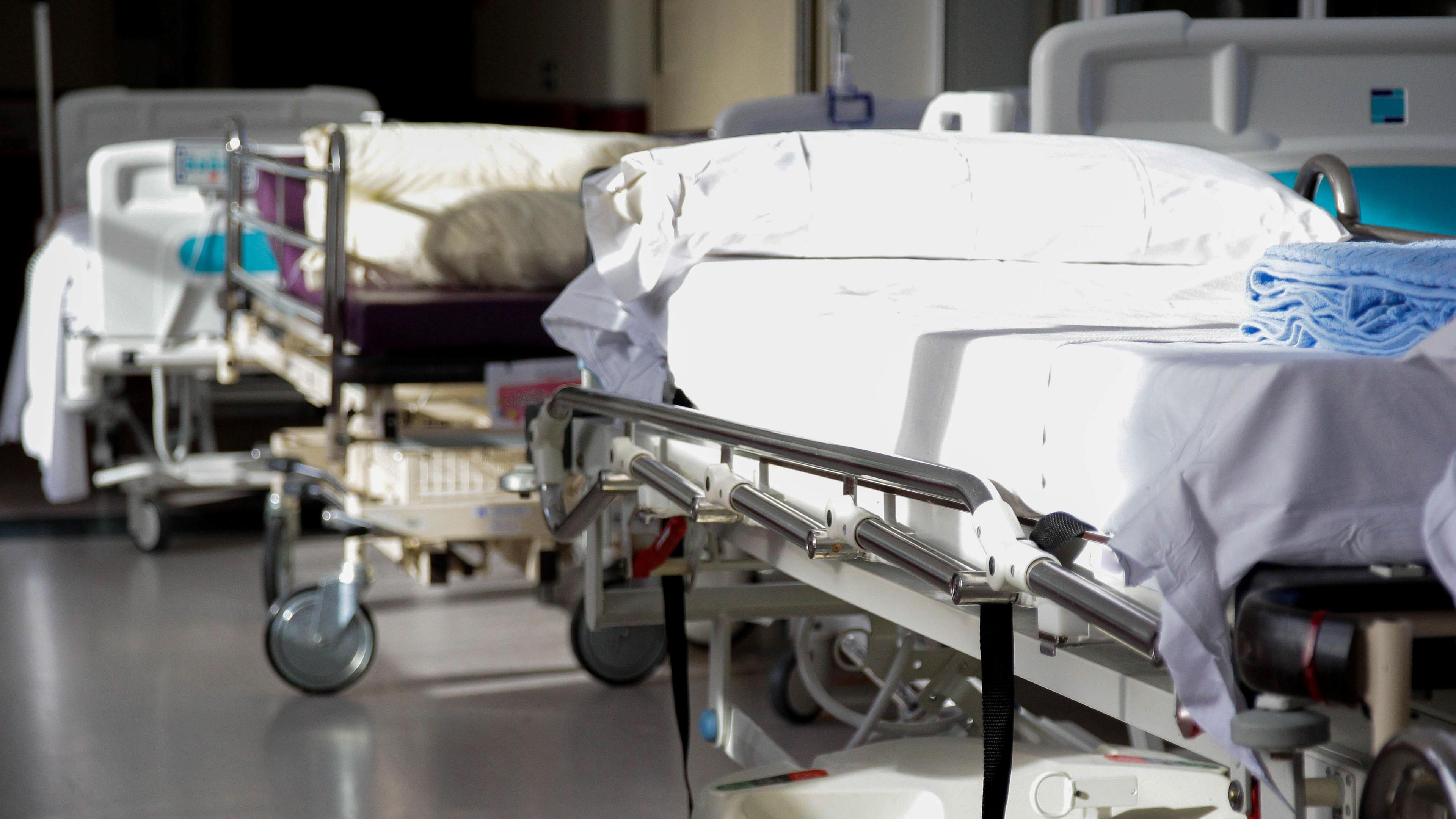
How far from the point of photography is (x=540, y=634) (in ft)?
13.4

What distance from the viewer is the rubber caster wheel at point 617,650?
11.6 ft

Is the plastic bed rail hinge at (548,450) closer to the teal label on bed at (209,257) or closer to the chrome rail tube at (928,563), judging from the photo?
the chrome rail tube at (928,563)

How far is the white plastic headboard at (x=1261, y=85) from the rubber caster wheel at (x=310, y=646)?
6.14 feet

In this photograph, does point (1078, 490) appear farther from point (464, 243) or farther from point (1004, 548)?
point (464, 243)

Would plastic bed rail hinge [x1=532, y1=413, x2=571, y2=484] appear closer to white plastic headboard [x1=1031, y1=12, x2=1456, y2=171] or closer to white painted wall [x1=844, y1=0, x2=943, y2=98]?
white plastic headboard [x1=1031, y1=12, x2=1456, y2=171]

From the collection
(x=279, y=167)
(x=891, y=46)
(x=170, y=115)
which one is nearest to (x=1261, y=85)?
(x=279, y=167)

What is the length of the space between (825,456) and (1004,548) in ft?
1.06

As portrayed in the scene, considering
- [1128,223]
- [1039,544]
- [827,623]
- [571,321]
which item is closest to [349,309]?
[571,321]

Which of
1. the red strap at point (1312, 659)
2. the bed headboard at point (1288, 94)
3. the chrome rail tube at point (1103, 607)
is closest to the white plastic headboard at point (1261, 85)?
the bed headboard at point (1288, 94)

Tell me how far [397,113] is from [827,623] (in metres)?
10.2

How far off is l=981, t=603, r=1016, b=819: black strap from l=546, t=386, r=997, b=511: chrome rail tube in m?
0.09

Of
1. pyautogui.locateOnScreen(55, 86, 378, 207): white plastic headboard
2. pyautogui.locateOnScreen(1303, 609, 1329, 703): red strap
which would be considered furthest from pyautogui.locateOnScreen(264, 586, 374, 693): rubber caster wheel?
pyautogui.locateOnScreen(55, 86, 378, 207): white plastic headboard

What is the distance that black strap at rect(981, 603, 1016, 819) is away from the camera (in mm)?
1227

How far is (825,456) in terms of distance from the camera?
1.47m
